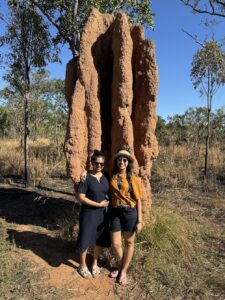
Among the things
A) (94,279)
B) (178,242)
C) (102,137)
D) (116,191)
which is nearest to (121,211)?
(116,191)

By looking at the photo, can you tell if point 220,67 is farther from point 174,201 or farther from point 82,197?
point 82,197

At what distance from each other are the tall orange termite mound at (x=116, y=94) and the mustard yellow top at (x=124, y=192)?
1.14 metres

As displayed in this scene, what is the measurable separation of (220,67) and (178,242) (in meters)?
8.95

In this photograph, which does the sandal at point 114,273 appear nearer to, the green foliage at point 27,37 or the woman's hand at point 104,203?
the woman's hand at point 104,203

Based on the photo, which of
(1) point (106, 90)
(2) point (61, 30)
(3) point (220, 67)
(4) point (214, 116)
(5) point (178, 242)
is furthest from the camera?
(4) point (214, 116)

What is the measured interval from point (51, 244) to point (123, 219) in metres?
1.72

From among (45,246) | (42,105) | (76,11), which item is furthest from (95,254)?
(42,105)

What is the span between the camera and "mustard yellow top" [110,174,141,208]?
4.68 m

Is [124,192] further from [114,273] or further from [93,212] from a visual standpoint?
[114,273]

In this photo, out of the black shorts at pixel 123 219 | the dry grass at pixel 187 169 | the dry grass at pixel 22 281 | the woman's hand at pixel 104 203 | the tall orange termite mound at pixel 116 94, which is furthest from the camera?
the dry grass at pixel 187 169

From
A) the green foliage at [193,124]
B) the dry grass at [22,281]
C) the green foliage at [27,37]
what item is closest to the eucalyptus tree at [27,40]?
the green foliage at [27,37]

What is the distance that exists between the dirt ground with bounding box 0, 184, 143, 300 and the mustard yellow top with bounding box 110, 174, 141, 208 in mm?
1071

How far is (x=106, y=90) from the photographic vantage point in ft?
21.5

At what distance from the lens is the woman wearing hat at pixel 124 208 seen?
15.3 feet
